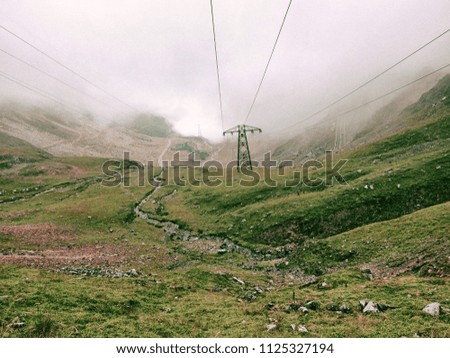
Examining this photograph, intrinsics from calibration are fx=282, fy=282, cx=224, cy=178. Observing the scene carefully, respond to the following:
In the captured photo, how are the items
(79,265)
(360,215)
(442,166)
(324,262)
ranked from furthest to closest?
(442,166), (360,215), (324,262), (79,265)

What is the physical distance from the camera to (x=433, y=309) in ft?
38.4

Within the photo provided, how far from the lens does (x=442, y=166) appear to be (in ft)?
123

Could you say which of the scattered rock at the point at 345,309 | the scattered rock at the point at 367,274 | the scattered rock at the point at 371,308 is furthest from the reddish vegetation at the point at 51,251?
the scattered rock at the point at 367,274

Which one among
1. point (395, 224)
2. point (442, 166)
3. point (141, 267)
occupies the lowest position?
point (141, 267)

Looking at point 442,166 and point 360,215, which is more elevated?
point 442,166

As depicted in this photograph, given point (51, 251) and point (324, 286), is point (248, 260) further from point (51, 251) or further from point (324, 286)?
point (51, 251)

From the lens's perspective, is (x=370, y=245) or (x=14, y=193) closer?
(x=370, y=245)

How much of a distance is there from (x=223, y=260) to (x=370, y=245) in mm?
13372

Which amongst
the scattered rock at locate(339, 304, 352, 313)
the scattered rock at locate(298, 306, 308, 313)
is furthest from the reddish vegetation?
the scattered rock at locate(339, 304, 352, 313)

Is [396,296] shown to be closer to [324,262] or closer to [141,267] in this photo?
[324,262]
